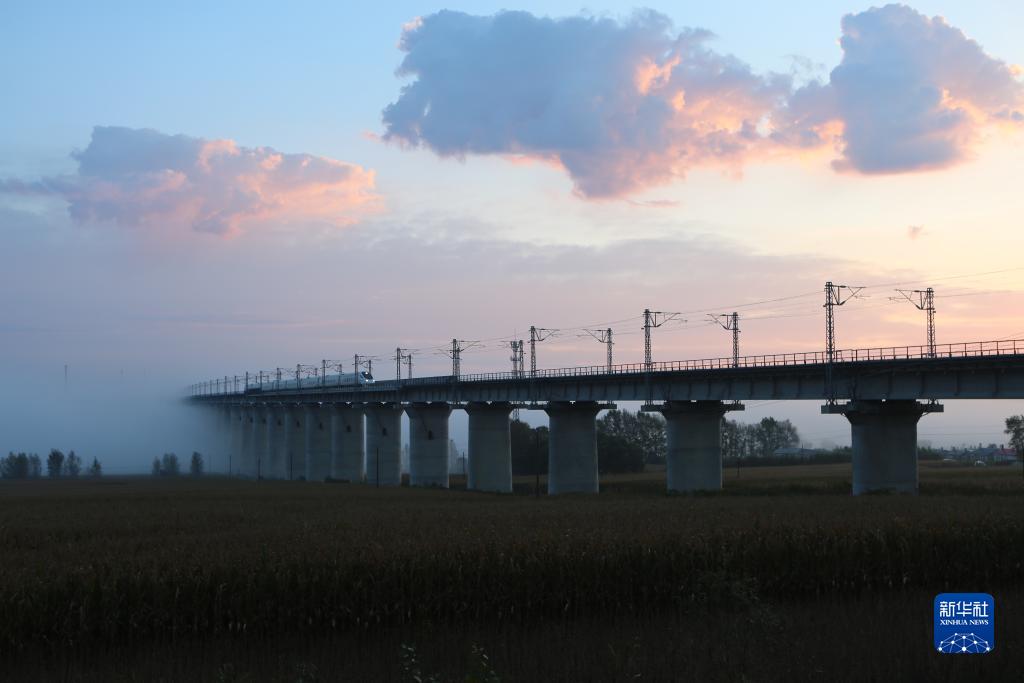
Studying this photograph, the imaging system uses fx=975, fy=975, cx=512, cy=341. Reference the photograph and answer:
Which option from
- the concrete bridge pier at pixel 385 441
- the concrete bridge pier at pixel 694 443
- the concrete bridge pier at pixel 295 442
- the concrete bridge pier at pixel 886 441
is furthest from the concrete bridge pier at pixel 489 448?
the concrete bridge pier at pixel 295 442

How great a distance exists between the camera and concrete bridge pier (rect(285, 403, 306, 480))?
166250 mm

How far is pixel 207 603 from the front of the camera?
2447cm

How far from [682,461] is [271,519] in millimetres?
43256

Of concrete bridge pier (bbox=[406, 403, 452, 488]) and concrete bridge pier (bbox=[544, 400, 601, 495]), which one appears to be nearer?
concrete bridge pier (bbox=[544, 400, 601, 495])

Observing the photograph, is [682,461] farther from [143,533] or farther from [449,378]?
[143,533]

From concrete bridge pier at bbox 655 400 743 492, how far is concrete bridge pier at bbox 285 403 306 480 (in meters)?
93.8

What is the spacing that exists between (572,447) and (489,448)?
17.2 metres

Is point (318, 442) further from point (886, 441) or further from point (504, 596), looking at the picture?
point (504, 596)

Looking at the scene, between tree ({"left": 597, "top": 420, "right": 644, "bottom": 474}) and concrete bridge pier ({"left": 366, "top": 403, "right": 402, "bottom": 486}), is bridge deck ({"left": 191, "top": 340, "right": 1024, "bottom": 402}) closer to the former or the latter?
concrete bridge pier ({"left": 366, "top": 403, "right": 402, "bottom": 486})

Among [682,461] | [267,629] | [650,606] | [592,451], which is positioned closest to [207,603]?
[267,629]

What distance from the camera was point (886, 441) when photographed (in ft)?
221

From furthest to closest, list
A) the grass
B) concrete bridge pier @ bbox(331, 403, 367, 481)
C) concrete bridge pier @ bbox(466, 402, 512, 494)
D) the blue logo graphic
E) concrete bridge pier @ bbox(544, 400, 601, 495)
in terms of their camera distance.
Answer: concrete bridge pier @ bbox(331, 403, 367, 481)
concrete bridge pier @ bbox(466, 402, 512, 494)
concrete bridge pier @ bbox(544, 400, 601, 495)
the grass
the blue logo graphic

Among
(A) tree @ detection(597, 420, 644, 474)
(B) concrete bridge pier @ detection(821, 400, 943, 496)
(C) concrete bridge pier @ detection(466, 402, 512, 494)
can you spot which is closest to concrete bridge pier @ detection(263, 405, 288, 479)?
(A) tree @ detection(597, 420, 644, 474)

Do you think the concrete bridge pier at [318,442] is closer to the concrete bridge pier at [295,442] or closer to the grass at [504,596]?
the concrete bridge pier at [295,442]
